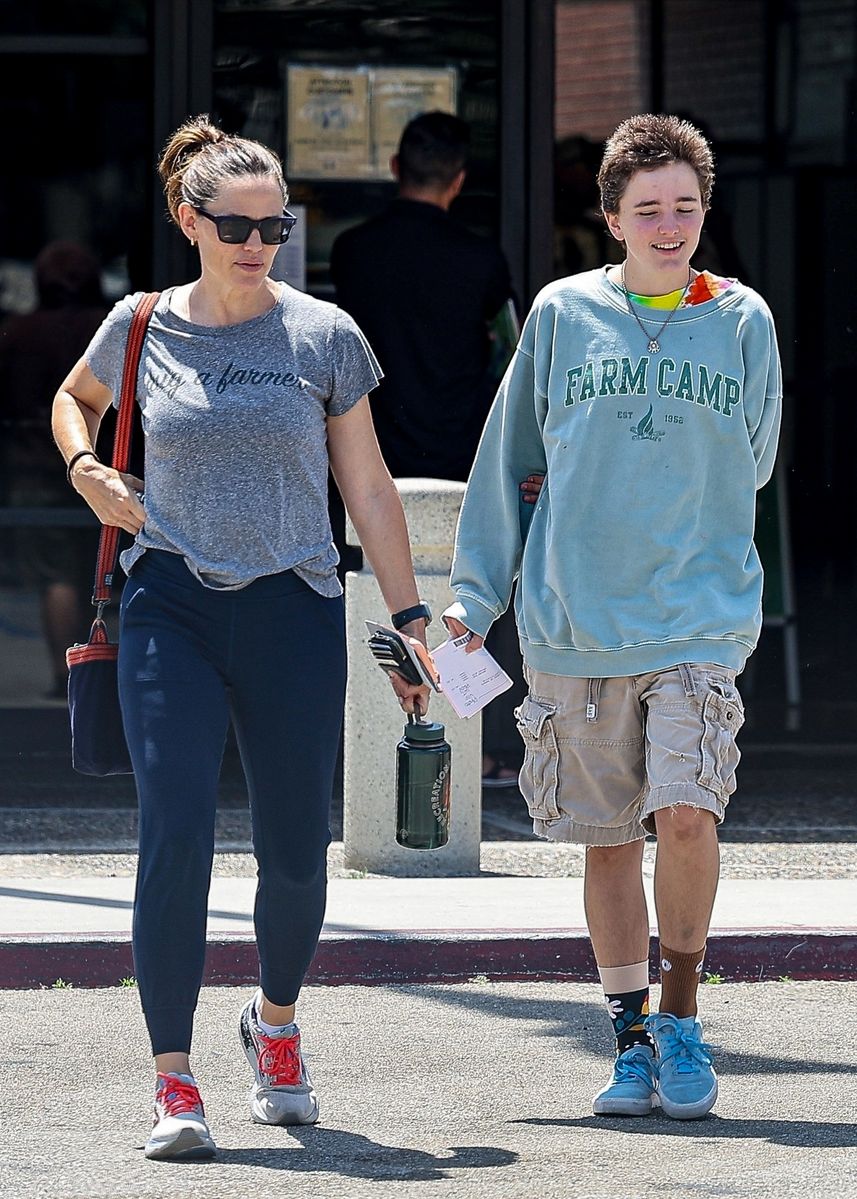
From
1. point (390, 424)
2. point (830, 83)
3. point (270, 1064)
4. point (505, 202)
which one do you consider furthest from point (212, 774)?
point (830, 83)

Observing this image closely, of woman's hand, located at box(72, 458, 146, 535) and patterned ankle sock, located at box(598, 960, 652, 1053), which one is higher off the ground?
woman's hand, located at box(72, 458, 146, 535)

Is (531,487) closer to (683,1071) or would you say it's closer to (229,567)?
(229,567)

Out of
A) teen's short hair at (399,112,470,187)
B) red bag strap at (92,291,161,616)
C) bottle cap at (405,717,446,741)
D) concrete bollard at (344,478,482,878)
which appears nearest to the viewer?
red bag strap at (92,291,161,616)

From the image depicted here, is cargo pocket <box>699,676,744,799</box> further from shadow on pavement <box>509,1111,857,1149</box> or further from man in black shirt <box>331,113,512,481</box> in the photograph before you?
man in black shirt <box>331,113,512,481</box>

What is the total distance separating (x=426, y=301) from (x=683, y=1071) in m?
3.76

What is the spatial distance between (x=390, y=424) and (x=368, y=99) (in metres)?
1.41

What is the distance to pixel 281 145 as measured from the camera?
8.58 m

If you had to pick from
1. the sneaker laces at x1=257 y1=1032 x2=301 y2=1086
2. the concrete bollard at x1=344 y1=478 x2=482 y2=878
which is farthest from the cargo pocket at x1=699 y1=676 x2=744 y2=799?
the concrete bollard at x1=344 y1=478 x2=482 y2=878

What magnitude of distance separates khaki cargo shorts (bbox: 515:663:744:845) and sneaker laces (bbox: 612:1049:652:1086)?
17.7 inches

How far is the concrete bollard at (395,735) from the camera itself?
6988 millimetres

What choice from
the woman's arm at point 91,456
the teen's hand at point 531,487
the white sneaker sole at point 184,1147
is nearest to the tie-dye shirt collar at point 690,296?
the teen's hand at point 531,487

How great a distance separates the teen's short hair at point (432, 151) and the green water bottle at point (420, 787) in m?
3.60

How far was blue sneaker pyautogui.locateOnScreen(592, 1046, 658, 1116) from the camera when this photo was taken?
4738 millimetres

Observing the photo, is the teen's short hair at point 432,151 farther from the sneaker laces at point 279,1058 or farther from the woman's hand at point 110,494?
the sneaker laces at point 279,1058
